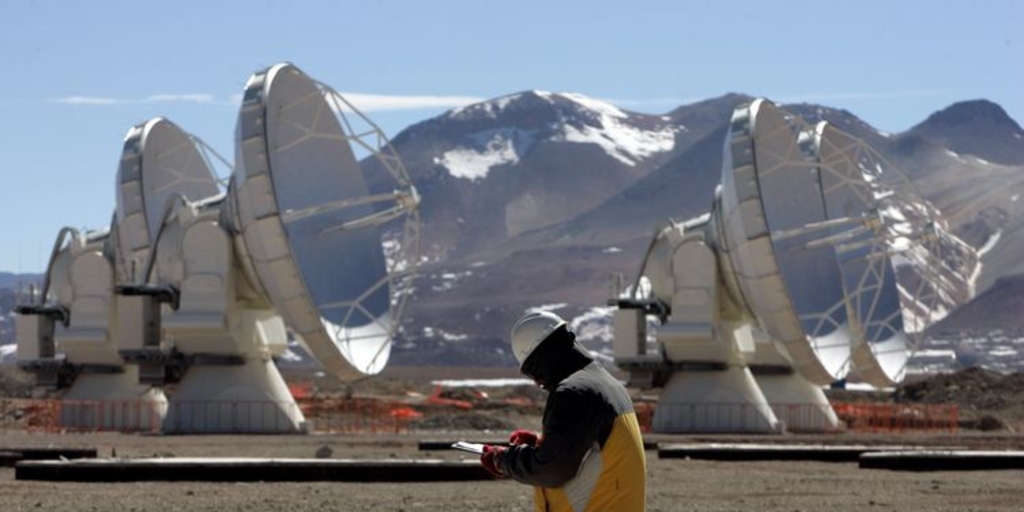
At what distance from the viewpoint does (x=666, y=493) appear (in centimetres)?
2720

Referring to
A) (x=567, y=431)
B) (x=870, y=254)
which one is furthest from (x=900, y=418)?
(x=567, y=431)

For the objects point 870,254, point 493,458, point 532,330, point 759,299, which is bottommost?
point 759,299

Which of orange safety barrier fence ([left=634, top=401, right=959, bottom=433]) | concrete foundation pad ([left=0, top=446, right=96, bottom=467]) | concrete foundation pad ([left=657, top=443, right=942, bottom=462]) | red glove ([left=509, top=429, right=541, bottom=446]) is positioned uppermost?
red glove ([left=509, top=429, right=541, bottom=446])

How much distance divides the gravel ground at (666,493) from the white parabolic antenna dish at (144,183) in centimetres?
3127

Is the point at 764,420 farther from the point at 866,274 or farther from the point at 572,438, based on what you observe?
the point at 572,438

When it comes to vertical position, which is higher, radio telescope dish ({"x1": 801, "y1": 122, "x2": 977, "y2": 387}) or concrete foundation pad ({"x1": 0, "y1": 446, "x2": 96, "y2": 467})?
radio telescope dish ({"x1": 801, "y1": 122, "x2": 977, "y2": 387})

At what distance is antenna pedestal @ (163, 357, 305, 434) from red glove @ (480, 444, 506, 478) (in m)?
46.4

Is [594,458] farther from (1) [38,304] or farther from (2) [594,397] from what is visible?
(1) [38,304]

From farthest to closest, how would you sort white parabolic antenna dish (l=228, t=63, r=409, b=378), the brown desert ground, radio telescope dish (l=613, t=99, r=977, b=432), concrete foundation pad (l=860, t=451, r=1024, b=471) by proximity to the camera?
radio telescope dish (l=613, t=99, r=977, b=432)
white parabolic antenna dish (l=228, t=63, r=409, b=378)
concrete foundation pad (l=860, t=451, r=1024, b=471)
the brown desert ground

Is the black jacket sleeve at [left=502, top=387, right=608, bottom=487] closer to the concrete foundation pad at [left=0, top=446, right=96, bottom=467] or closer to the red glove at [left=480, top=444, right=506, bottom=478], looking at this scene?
the red glove at [left=480, top=444, right=506, bottom=478]

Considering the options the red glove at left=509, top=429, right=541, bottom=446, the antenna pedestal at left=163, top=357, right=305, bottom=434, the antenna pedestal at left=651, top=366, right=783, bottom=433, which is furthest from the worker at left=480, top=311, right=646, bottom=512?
the antenna pedestal at left=651, top=366, right=783, bottom=433

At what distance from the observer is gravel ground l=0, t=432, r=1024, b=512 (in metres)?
23.9

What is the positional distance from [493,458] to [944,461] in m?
22.8

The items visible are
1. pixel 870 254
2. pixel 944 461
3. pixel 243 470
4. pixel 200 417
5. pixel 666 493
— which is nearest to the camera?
pixel 666 493
